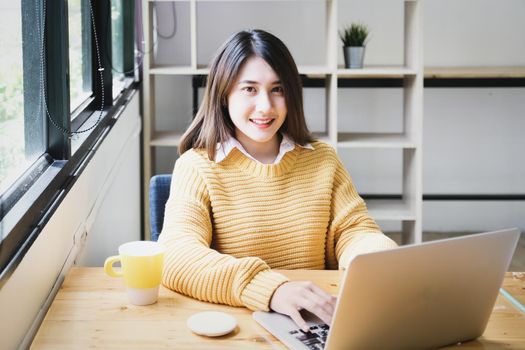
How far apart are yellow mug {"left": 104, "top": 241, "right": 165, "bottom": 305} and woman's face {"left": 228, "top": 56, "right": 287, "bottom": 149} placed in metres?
0.44

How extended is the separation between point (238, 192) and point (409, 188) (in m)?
1.98

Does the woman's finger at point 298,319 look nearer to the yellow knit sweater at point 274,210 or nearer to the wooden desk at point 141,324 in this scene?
the wooden desk at point 141,324

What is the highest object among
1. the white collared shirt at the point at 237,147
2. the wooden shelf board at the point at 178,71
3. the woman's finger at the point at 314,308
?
the wooden shelf board at the point at 178,71

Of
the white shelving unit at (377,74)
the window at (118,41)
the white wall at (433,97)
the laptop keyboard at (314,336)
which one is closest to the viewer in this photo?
the laptop keyboard at (314,336)

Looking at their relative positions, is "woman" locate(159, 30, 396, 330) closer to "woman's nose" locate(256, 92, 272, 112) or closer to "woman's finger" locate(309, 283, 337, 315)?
"woman's nose" locate(256, 92, 272, 112)

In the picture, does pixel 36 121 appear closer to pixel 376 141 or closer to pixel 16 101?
pixel 16 101

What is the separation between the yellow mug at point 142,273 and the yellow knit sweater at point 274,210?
192 millimetres

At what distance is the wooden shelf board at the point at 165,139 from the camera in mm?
3334

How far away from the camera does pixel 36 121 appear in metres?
1.64

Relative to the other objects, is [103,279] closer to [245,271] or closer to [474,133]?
[245,271]

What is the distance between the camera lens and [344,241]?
5.47 feet

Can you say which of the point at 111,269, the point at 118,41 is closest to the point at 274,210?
the point at 111,269

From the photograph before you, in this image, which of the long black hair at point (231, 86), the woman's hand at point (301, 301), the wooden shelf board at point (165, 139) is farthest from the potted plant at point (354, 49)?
the woman's hand at point (301, 301)

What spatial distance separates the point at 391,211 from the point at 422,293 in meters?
2.40
